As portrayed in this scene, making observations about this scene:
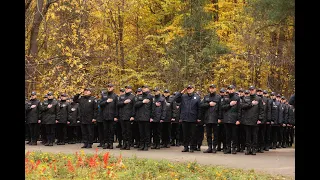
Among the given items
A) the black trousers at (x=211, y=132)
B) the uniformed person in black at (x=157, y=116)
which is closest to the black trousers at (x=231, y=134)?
the black trousers at (x=211, y=132)

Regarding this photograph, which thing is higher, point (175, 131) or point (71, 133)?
point (175, 131)

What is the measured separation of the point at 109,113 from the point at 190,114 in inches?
127

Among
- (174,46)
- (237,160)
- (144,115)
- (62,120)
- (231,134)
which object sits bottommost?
(237,160)

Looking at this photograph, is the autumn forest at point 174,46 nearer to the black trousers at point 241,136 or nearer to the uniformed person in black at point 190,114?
the uniformed person in black at point 190,114

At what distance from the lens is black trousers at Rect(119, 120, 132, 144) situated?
1912 cm

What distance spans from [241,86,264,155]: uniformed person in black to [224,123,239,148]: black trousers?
40cm

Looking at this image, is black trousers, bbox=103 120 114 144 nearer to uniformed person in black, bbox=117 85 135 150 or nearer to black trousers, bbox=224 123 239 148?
uniformed person in black, bbox=117 85 135 150

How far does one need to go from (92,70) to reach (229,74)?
9.77 metres

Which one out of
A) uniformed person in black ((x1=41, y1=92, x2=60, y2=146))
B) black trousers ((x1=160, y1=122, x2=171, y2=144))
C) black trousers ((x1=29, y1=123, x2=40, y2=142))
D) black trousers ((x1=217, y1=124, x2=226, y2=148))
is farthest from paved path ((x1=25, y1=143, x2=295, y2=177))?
black trousers ((x1=29, y1=123, x2=40, y2=142))

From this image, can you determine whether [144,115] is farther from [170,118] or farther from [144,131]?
[170,118]

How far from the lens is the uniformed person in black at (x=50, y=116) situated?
2184 centimetres

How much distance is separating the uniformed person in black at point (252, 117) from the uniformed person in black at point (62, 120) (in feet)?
27.6

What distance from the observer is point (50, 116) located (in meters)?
21.8

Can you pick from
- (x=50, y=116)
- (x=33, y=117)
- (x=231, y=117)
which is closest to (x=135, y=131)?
(x=50, y=116)
